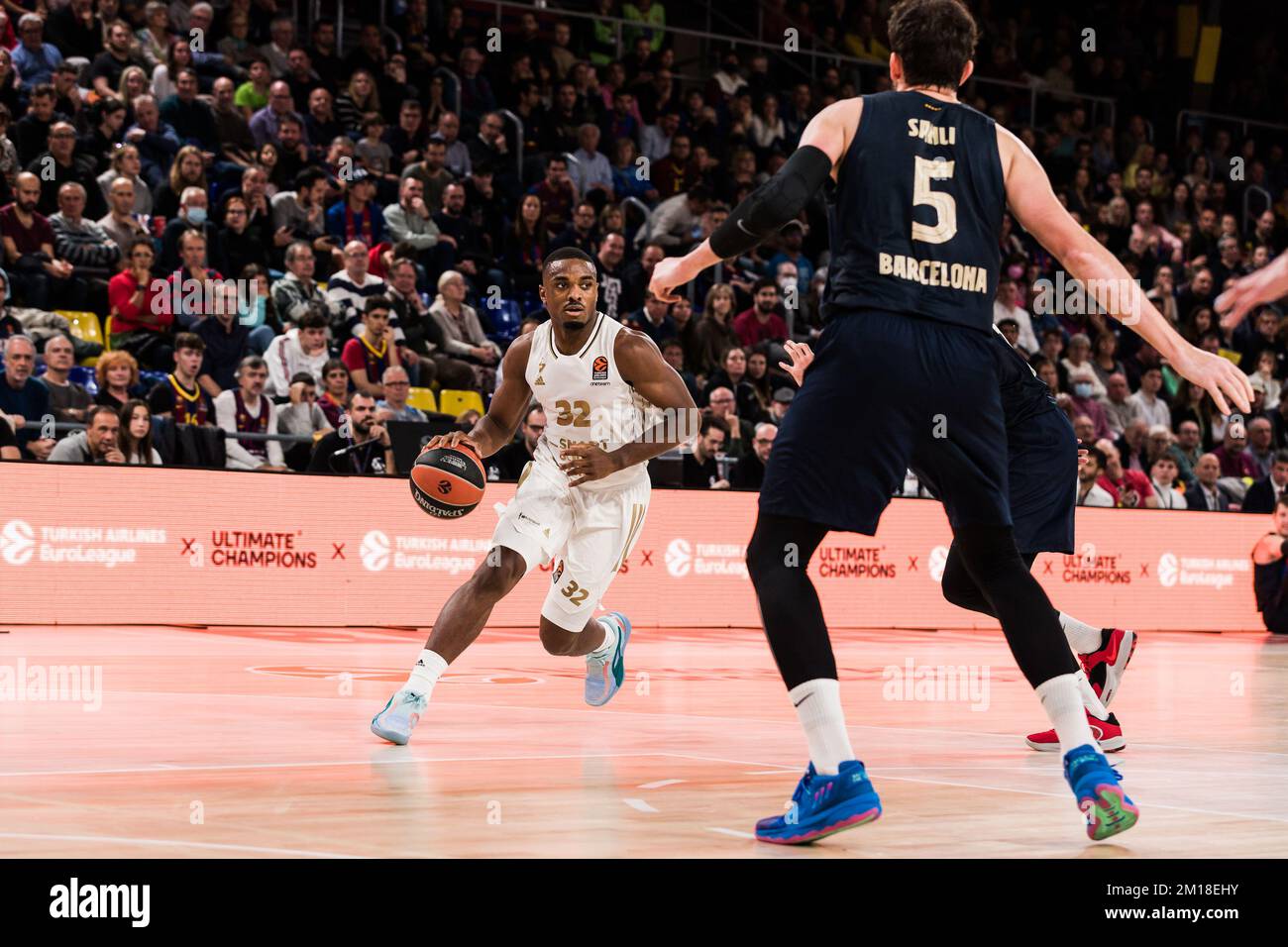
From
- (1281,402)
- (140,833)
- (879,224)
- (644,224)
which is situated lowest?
(140,833)

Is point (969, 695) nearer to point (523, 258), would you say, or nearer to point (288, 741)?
point (288, 741)

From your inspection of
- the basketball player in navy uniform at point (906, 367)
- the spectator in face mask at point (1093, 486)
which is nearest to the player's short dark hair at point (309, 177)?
the spectator in face mask at point (1093, 486)

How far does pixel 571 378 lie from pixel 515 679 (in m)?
2.68

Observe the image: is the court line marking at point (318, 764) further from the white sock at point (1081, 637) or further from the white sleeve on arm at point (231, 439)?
the white sleeve on arm at point (231, 439)

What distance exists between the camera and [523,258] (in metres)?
18.1

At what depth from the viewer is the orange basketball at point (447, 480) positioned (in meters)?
7.35

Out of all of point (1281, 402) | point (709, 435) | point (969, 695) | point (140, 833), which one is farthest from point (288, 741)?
point (1281, 402)

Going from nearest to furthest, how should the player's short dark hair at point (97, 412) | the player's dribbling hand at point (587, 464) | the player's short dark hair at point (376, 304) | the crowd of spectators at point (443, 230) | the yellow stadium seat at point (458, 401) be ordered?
1. the player's dribbling hand at point (587, 464)
2. the player's short dark hair at point (97, 412)
3. the crowd of spectators at point (443, 230)
4. the player's short dark hair at point (376, 304)
5. the yellow stadium seat at point (458, 401)

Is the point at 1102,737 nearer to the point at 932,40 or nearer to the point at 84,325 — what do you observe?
the point at 932,40

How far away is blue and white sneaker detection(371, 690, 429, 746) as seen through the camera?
646cm

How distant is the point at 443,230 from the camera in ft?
57.4

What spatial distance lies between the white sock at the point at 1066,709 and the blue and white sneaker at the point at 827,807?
606mm

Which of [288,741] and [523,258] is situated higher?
[523,258]

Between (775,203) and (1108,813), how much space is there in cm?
184
